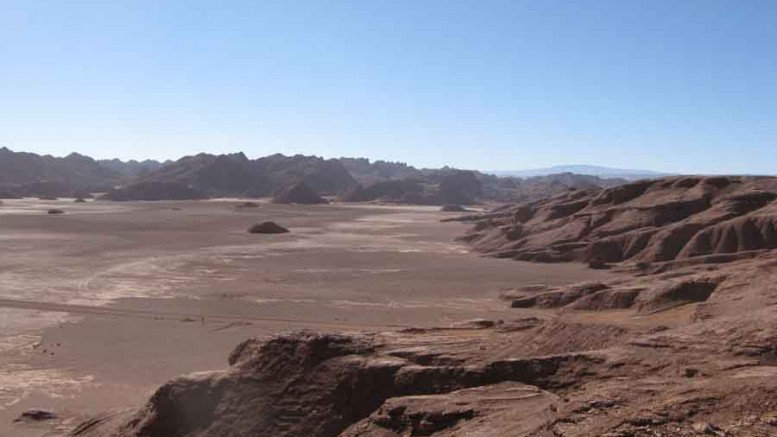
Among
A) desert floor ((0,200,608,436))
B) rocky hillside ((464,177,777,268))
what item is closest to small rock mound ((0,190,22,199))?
desert floor ((0,200,608,436))

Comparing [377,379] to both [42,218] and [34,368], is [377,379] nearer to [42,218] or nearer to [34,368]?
[34,368]

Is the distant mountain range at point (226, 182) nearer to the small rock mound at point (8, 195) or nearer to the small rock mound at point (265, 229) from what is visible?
the small rock mound at point (8, 195)

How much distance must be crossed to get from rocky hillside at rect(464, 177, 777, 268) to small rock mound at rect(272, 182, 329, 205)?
54.3 meters

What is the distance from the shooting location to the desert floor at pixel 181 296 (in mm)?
14172

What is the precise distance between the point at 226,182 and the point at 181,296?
320ft

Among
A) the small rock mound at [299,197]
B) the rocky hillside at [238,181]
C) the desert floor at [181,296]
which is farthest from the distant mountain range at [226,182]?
the desert floor at [181,296]

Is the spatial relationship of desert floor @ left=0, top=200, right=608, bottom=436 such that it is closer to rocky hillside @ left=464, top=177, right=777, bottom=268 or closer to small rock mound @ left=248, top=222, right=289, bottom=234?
small rock mound @ left=248, top=222, right=289, bottom=234

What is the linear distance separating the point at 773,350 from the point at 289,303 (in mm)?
17208

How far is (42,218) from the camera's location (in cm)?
5778

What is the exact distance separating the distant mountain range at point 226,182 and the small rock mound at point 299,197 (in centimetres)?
247

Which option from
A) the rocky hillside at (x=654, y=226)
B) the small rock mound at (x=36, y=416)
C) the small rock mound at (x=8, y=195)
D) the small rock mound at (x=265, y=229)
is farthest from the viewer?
the small rock mound at (x=8, y=195)

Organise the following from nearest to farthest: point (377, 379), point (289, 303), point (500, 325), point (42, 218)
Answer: point (377, 379) < point (500, 325) < point (289, 303) < point (42, 218)

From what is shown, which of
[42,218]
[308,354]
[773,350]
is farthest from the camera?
[42,218]

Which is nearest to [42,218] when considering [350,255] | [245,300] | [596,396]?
[350,255]
